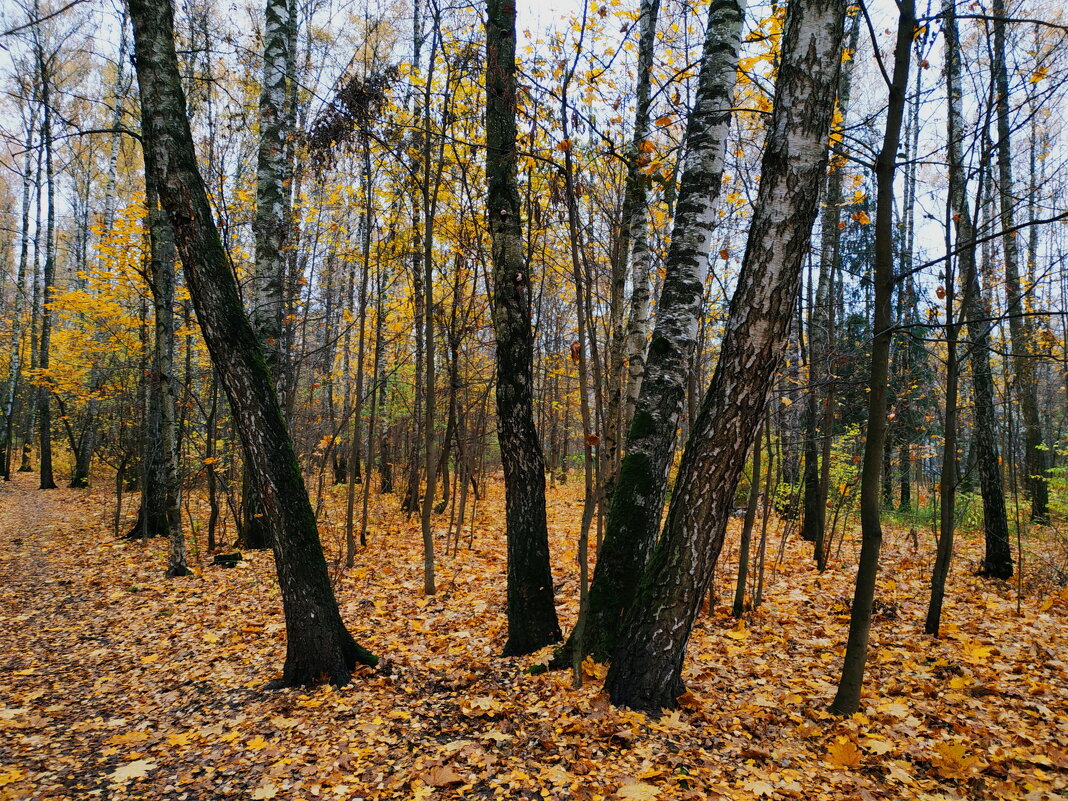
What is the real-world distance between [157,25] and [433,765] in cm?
586

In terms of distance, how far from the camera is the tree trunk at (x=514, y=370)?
420 cm

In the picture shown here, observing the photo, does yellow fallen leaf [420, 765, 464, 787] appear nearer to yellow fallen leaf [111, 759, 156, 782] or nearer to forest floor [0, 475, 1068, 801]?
forest floor [0, 475, 1068, 801]

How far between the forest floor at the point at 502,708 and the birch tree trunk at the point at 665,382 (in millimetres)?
657

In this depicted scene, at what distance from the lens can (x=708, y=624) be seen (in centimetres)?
508

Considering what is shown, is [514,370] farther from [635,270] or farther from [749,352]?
[635,270]

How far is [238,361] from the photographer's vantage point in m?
4.01

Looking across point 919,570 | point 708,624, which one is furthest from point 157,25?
point 919,570

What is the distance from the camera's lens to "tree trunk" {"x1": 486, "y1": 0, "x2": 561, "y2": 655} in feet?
13.8

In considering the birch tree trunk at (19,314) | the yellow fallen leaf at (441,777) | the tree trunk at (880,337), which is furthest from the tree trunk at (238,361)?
the birch tree trunk at (19,314)

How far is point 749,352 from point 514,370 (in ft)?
6.04

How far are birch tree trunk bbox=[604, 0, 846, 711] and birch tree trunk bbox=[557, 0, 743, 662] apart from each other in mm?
562

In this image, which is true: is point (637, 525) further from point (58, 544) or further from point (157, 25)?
point (58, 544)

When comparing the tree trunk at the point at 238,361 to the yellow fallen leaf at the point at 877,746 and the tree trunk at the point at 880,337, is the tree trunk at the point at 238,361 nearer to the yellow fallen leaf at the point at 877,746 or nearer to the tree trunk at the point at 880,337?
the yellow fallen leaf at the point at 877,746

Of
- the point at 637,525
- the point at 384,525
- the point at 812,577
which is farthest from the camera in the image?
the point at 384,525
